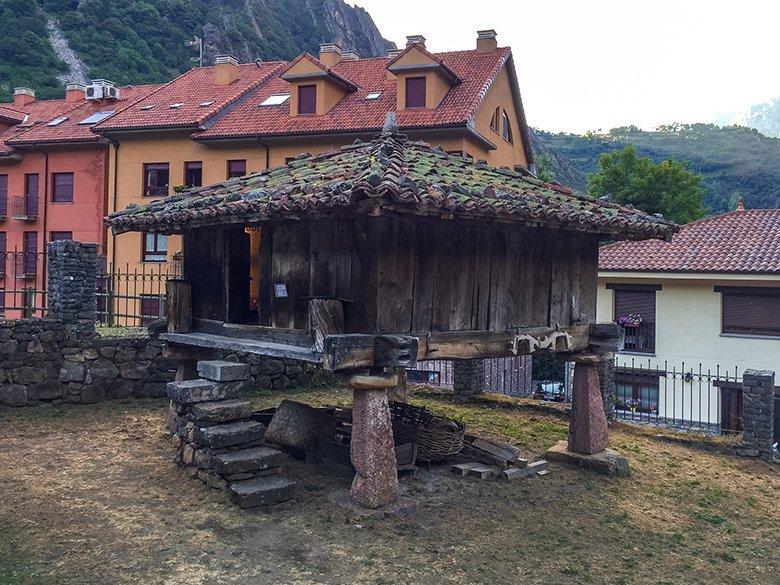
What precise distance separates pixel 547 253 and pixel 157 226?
448 centimetres

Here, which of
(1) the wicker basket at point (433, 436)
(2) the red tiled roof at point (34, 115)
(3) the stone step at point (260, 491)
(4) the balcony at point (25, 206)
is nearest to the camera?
(3) the stone step at point (260, 491)

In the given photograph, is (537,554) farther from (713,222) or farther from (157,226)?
(713,222)

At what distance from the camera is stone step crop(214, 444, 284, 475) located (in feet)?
20.9

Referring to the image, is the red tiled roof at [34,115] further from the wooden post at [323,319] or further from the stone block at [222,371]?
the wooden post at [323,319]

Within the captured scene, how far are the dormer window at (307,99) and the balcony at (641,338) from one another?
12.3m

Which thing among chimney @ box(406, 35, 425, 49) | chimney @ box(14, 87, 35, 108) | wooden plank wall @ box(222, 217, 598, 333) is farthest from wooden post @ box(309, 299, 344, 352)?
chimney @ box(14, 87, 35, 108)

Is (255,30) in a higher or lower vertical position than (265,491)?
higher

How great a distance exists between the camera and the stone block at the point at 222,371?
274 inches

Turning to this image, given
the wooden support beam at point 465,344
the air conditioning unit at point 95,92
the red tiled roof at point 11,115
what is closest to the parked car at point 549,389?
the wooden support beam at point 465,344

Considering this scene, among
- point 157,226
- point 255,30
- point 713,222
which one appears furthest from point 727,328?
point 255,30

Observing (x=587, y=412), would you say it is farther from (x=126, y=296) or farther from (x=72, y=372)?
(x=126, y=296)

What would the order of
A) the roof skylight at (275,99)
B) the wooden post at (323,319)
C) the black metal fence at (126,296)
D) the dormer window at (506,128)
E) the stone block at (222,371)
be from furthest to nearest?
the dormer window at (506,128)
the roof skylight at (275,99)
the black metal fence at (126,296)
the stone block at (222,371)
the wooden post at (323,319)

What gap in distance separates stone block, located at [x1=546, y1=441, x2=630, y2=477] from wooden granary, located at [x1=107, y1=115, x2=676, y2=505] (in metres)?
1.25

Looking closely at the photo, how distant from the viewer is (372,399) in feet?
19.8
